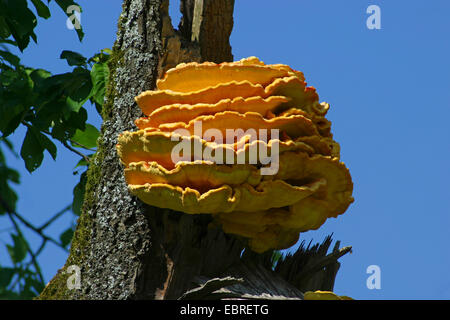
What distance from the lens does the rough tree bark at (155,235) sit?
395 centimetres

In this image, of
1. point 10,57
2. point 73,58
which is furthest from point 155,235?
point 10,57

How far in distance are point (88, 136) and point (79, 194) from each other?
679 mm

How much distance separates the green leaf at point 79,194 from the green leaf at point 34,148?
0.33m

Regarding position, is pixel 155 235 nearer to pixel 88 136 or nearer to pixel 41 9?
pixel 88 136

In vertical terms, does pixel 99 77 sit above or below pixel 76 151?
above

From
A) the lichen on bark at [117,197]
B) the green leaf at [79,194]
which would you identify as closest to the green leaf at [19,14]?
the lichen on bark at [117,197]

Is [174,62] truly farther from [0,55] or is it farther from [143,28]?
[0,55]

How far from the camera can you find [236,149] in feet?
11.7

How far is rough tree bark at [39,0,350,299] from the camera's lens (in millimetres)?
3951

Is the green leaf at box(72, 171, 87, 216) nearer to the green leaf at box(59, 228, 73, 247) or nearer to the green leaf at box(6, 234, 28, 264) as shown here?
the green leaf at box(59, 228, 73, 247)

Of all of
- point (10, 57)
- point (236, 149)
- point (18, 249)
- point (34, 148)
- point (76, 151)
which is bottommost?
point (18, 249)

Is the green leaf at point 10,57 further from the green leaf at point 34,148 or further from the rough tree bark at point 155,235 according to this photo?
the rough tree bark at point 155,235

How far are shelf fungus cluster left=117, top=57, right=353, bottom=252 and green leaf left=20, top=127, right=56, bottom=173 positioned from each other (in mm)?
1960
